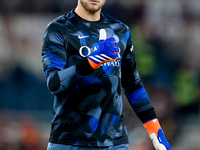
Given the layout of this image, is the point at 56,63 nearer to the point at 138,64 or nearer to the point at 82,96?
the point at 82,96

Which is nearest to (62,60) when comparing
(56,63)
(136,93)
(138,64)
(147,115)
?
(56,63)

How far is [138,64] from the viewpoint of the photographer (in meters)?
8.34

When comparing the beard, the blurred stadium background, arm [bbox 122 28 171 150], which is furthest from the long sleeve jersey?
the blurred stadium background

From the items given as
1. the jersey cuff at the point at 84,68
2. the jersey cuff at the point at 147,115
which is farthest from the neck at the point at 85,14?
the jersey cuff at the point at 147,115

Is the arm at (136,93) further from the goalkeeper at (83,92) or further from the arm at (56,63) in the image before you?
the arm at (56,63)

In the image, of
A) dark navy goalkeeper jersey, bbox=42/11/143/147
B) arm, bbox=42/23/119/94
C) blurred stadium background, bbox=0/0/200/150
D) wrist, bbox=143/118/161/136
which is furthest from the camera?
blurred stadium background, bbox=0/0/200/150

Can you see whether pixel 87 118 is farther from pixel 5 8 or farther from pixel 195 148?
pixel 5 8

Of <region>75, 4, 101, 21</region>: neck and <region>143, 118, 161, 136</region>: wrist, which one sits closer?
<region>75, 4, 101, 21</region>: neck

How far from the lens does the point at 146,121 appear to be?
3244 mm

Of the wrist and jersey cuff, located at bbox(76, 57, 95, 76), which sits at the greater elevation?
jersey cuff, located at bbox(76, 57, 95, 76)

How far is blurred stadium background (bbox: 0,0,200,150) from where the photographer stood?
312 inches

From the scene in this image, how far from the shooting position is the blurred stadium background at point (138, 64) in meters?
7.91

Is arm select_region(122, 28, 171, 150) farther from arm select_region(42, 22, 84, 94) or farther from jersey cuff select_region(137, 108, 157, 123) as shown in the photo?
arm select_region(42, 22, 84, 94)

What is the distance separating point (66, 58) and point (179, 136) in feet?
18.5
